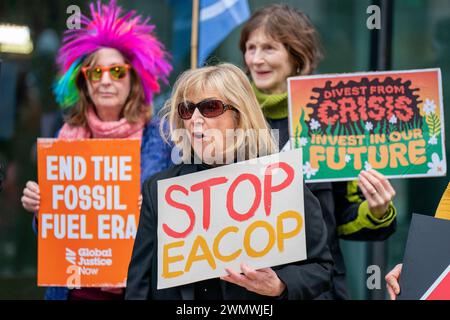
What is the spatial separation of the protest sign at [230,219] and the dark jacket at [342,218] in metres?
0.64

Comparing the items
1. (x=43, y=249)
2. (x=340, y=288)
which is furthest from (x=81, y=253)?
(x=340, y=288)

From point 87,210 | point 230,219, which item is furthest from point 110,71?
point 230,219

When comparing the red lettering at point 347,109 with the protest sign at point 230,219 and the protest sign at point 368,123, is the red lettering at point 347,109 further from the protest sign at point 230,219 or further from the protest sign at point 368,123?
the protest sign at point 230,219

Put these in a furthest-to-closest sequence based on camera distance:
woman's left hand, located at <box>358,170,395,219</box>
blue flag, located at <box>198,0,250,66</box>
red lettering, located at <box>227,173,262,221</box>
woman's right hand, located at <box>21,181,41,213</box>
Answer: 1. blue flag, located at <box>198,0,250,66</box>
2. woman's right hand, located at <box>21,181,41,213</box>
3. woman's left hand, located at <box>358,170,395,219</box>
4. red lettering, located at <box>227,173,262,221</box>

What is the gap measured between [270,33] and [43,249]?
1348mm

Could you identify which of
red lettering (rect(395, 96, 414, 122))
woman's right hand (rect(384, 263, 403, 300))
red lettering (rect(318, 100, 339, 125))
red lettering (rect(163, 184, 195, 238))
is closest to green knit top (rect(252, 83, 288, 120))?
red lettering (rect(318, 100, 339, 125))

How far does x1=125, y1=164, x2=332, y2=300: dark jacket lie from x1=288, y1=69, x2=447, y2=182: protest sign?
644 millimetres

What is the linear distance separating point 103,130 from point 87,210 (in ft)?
1.23

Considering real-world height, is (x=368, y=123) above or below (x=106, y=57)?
below

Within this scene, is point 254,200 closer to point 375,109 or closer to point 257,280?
point 257,280

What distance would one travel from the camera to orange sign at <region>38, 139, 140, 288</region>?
3.48 meters

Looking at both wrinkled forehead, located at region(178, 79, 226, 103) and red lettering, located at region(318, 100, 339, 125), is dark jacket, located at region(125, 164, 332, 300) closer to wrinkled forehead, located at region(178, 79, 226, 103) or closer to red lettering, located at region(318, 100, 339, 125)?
wrinkled forehead, located at region(178, 79, 226, 103)

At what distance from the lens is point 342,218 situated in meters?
3.43
